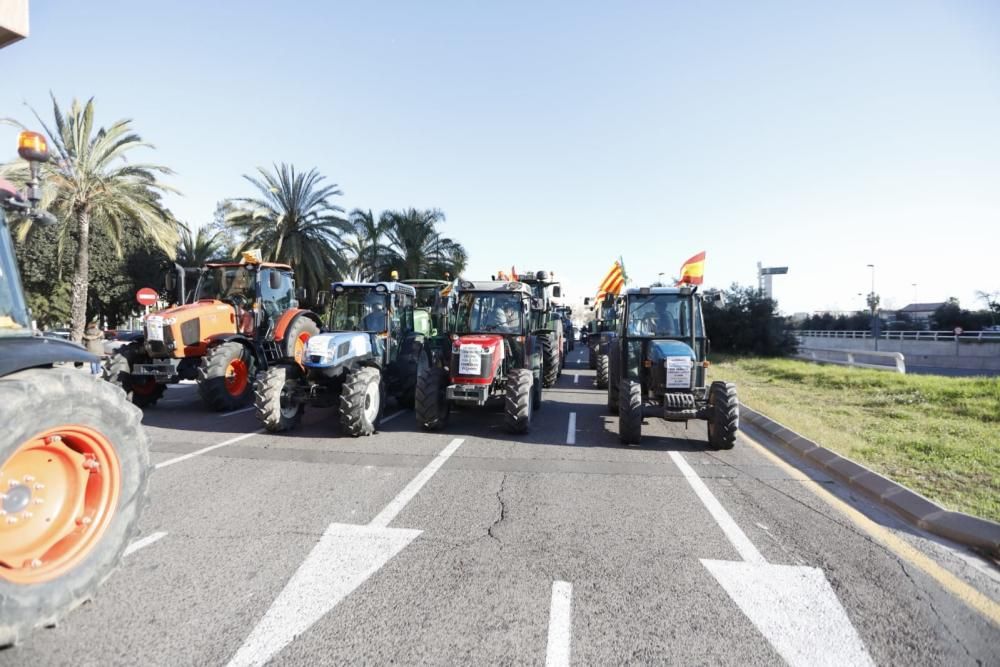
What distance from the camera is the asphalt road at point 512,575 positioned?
292 centimetres

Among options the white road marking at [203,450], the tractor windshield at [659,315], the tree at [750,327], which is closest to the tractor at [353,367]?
the white road marking at [203,450]

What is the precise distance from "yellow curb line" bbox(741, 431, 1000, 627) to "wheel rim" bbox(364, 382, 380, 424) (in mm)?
5879

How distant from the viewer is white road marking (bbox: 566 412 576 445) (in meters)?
8.23

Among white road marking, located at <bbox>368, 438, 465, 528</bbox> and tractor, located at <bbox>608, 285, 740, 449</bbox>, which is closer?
white road marking, located at <bbox>368, 438, 465, 528</bbox>

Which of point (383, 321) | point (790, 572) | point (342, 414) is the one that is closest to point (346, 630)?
point (790, 572)

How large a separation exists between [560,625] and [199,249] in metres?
35.9

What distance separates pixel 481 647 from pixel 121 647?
1.87 metres

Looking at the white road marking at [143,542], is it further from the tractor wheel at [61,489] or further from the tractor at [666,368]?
the tractor at [666,368]

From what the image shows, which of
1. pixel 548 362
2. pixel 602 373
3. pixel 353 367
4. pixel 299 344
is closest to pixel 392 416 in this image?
pixel 353 367

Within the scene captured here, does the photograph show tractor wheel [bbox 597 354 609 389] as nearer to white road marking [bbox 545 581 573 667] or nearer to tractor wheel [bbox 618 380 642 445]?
tractor wheel [bbox 618 380 642 445]

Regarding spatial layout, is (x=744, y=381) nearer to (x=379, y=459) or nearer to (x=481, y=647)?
(x=379, y=459)

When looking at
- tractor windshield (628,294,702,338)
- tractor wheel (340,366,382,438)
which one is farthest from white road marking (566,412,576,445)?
tractor wheel (340,366,382,438)

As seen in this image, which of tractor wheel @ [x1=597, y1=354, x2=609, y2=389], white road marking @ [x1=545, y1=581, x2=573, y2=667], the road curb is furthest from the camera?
tractor wheel @ [x1=597, y1=354, x2=609, y2=389]

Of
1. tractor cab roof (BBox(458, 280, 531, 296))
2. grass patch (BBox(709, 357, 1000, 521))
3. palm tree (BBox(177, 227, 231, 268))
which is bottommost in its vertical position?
grass patch (BBox(709, 357, 1000, 521))
